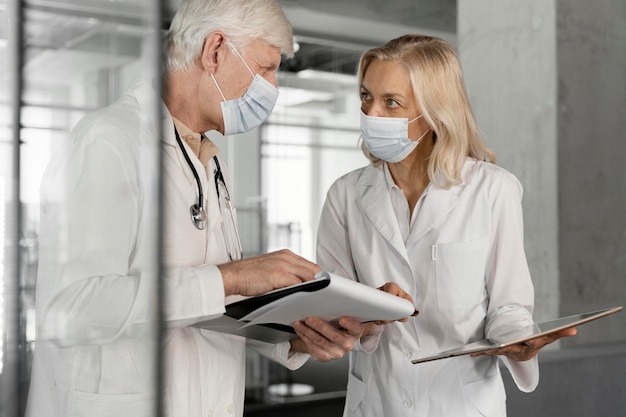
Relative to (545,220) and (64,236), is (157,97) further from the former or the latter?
A: (545,220)

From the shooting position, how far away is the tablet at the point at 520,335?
1.66 m

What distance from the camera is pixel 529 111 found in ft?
13.0

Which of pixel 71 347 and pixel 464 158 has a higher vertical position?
pixel 464 158

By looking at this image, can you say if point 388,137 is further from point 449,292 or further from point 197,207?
point 197,207

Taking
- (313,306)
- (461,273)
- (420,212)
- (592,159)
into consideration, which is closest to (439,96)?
(420,212)

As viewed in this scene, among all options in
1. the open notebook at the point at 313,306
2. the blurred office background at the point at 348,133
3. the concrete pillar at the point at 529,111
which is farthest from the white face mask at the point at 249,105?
the concrete pillar at the point at 529,111

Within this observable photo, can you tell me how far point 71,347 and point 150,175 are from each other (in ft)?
0.80

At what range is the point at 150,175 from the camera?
101cm

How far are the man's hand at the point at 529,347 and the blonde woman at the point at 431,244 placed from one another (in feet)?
0.04

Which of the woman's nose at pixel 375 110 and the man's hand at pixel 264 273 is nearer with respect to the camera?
the man's hand at pixel 264 273

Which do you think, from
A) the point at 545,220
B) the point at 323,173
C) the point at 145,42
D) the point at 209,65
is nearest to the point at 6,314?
the point at 145,42

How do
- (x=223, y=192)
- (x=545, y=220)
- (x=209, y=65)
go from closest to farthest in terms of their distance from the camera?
(x=209, y=65) < (x=223, y=192) < (x=545, y=220)

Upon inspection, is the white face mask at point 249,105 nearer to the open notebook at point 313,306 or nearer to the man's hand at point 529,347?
the open notebook at point 313,306

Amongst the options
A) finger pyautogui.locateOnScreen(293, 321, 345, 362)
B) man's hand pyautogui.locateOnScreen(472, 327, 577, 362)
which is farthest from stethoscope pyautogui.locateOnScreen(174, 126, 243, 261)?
man's hand pyautogui.locateOnScreen(472, 327, 577, 362)
